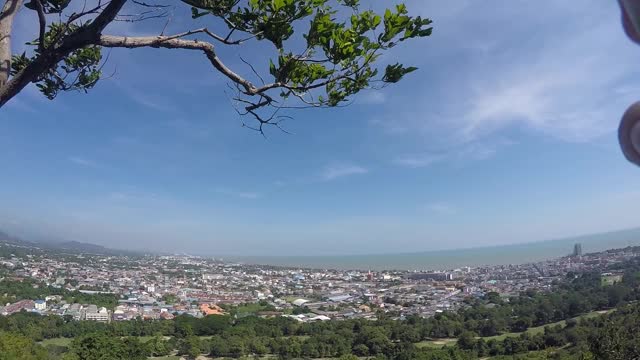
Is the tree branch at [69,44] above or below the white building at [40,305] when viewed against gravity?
above

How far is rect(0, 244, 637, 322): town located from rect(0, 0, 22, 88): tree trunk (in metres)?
34.9

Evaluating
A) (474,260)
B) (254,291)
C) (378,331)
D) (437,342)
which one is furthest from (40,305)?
(474,260)

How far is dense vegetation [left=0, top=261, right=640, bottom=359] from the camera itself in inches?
925

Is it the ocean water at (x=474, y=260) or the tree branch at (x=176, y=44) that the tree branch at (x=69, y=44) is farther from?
the ocean water at (x=474, y=260)

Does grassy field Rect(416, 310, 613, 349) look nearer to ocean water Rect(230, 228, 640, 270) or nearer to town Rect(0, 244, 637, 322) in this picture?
town Rect(0, 244, 637, 322)

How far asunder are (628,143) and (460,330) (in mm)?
32051

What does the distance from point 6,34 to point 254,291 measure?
55.3 meters

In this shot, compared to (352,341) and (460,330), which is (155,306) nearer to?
(352,341)

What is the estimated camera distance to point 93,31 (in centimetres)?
182

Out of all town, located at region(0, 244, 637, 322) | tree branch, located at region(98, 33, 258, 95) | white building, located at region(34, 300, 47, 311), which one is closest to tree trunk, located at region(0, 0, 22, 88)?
tree branch, located at region(98, 33, 258, 95)

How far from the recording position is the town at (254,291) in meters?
37.4

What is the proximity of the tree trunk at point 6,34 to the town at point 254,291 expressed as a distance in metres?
34.9

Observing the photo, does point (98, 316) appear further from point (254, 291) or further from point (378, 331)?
point (254, 291)

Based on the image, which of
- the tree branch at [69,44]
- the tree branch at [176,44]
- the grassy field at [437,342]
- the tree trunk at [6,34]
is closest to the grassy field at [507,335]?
the grassy field at [437,342]
